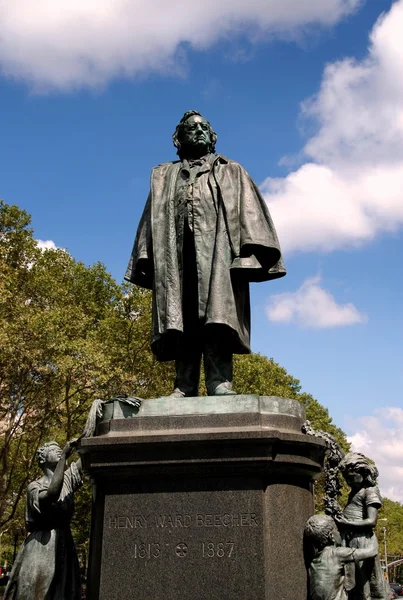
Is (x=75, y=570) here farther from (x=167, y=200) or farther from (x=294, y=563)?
(x=167, y=200)

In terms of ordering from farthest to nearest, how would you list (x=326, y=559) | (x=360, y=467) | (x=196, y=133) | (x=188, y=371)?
(x=196, y=133) → (x=188, y=371) → (x=360, y=467) → (x=326, y=559)

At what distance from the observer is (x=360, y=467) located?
627 cm

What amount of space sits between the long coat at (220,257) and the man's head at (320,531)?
1.83m

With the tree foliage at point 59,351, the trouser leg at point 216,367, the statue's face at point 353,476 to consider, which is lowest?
the statue's face at point 353,476

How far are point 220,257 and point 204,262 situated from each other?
6.7 inches

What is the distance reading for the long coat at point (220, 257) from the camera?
6684 millimetres

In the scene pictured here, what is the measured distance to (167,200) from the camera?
7188 millimetres

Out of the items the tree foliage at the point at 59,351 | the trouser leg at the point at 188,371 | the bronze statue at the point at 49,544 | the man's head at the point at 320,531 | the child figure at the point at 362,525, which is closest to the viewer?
the man's head at the point at 320,531

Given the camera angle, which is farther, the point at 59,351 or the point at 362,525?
the point at 59,351

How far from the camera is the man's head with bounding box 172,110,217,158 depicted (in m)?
7.45

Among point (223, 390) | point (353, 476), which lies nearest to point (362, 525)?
point (353, 476)

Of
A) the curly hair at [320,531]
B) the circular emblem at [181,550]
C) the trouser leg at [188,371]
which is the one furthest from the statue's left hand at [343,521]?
the trouser leg at [188,371]

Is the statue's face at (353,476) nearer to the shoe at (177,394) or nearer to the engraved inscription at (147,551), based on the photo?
the shoe at (177,394)

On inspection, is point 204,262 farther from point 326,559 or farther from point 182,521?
point 326,559
